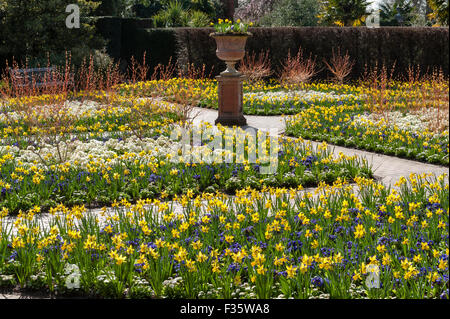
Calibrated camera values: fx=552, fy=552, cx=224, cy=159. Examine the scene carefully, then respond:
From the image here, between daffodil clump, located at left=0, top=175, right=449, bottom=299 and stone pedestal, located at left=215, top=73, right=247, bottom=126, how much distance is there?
5.65 meters

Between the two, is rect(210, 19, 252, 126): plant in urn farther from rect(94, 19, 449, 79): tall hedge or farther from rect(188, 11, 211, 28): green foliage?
rect(188, 11, 211, 28): green foliage

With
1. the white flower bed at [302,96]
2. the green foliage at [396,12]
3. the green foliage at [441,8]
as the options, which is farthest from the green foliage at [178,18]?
the green foliage at [396,12]

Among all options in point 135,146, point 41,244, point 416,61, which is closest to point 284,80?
point 416,61

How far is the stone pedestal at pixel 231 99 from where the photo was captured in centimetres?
1016

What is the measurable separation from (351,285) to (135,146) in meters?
4.77

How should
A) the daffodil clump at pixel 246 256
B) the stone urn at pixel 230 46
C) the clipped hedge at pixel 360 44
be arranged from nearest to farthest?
Answer: the daffodil clump at pixel 246 256
the stone urn at pixel 230 46
the clipped hedge at pixel 360 44

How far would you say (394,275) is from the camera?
338cm

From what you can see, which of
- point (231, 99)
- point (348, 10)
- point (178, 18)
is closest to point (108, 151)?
point (231, 99)

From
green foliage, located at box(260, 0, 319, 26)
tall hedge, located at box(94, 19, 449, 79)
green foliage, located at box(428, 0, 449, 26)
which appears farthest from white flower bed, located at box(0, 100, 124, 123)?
green foliage, located at box(260, 0, 319, 26)

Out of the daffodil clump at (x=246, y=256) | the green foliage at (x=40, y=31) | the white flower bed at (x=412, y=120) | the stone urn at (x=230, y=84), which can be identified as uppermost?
the green foliage at (x=40, y=31)

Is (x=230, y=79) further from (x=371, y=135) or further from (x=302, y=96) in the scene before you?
(x=302, y=96)

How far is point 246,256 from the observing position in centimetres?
366

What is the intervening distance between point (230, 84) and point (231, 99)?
0.91 feet

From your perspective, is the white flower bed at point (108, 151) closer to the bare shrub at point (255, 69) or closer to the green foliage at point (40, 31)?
the bare shrub at point (255, 69)
